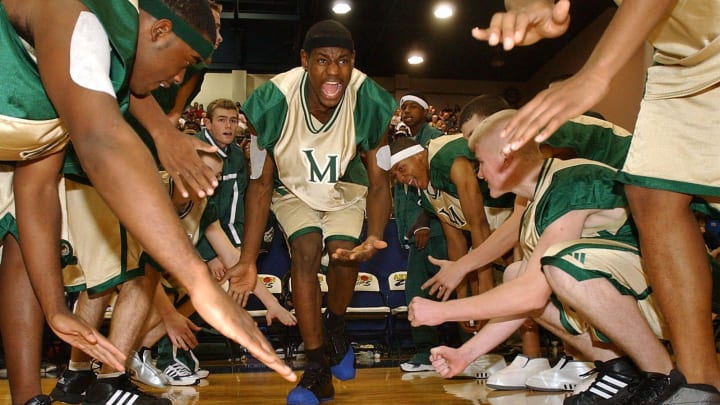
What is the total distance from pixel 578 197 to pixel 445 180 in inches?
88.4

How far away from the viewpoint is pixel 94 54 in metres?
1.66

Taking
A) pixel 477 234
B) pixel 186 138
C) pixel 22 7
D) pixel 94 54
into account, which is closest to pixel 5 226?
pixel 186 138

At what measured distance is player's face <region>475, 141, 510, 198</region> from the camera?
9.50ft

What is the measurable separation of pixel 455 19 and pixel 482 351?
29.6ft

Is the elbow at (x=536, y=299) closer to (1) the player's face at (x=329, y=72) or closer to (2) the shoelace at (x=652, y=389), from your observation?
(2) the shoelace at (x=652, y=389)

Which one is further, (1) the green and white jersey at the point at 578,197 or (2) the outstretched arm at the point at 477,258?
(2) the outstretched arm at the point at 477,258

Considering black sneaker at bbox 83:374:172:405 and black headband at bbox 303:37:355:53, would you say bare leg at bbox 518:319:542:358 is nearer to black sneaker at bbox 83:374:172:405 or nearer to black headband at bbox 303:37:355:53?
black headband at bbox 303:37:355:53

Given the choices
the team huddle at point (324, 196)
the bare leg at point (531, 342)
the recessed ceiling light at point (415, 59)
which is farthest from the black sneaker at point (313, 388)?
the recessed ceiling light at point (415, 59)

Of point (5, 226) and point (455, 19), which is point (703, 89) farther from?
point (455, 19)

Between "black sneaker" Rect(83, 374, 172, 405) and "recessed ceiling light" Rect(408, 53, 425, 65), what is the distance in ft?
35.2

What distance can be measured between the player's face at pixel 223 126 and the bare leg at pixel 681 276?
179 inches

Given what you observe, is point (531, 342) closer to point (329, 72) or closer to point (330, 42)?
point (329, 72)

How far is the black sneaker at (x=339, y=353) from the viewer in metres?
3.86

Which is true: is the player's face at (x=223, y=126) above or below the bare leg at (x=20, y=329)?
above
